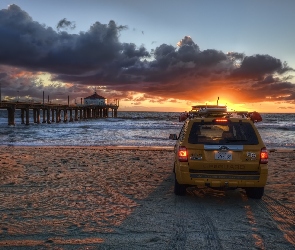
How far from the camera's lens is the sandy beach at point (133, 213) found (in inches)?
178

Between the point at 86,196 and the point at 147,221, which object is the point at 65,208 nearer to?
the point at 86,196

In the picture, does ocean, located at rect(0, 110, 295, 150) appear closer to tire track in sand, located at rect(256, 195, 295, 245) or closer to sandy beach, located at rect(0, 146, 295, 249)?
sandy beach, located at rect(0, 146, 295, 249)

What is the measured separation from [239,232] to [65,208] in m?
3.13

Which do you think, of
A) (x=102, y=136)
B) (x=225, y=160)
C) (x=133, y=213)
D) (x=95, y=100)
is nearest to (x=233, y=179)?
(x=225, y=160)

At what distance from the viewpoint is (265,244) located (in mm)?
4438

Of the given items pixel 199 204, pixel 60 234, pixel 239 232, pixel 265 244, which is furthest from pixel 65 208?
pixel 265 244

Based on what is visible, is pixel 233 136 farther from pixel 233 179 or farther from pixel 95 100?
pixel 95 100

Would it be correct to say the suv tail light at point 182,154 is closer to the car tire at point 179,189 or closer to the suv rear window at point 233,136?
the suv rear window at point 233,136

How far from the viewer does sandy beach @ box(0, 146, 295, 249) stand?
451cm

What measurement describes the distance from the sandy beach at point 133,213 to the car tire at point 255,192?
5.9 inches

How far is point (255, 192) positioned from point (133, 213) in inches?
104

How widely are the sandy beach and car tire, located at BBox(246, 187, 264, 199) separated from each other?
15cm

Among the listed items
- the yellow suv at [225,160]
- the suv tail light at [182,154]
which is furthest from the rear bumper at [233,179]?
the suv tail light at [182,154]

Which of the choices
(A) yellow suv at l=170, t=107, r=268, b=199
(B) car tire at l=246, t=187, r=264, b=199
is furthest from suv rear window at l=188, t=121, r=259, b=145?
(B) car tire at l=246, t=187, r=264, b=199
